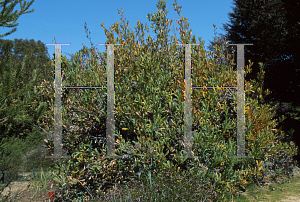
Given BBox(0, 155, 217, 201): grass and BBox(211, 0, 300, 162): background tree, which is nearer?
BBox(0, 155, 217, 201): grass

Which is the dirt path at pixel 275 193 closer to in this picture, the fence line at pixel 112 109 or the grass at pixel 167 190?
the fence line at pixel 112 109

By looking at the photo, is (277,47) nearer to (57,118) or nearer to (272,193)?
(272,193)

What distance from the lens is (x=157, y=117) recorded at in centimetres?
486

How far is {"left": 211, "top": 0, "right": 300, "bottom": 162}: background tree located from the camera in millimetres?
11741

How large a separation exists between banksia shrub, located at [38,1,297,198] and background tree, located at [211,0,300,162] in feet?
21.4

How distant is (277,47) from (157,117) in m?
12.2

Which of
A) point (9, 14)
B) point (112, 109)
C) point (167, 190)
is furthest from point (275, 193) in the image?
point (9, 14)

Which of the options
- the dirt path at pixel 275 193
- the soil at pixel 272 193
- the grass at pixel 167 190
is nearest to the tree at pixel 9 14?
the soil at pixel 272 193

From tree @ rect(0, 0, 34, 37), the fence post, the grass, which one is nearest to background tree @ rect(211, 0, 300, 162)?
the grass

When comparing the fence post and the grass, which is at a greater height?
the fence post

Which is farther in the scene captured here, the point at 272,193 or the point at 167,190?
the point at 272,193

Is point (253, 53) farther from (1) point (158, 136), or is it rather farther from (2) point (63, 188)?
(2) point (63, 188)

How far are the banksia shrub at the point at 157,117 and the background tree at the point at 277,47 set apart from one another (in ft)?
21.4

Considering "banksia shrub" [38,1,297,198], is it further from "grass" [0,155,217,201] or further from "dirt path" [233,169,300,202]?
"dirt path" [233,169,300,202]
